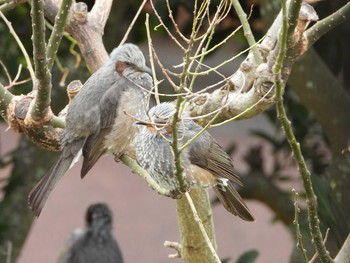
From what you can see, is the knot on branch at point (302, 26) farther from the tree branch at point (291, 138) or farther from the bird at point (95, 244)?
the bird at point (95, 244)

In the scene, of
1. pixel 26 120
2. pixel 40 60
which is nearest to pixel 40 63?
pixel 40 60

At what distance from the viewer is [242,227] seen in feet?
37.0

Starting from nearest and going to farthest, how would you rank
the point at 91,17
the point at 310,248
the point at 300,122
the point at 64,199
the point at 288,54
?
the point at 288,54
the point at 91,17
the point at 310,248
the point at 300,122
the point at 64,199

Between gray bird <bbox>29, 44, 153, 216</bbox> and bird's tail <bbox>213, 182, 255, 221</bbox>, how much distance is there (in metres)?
0.47

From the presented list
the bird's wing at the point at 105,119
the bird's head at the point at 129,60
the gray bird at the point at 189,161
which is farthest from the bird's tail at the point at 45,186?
the bird's head at the point at 129,60

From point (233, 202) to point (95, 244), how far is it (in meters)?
2.94

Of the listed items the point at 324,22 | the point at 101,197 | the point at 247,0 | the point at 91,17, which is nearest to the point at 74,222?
the point at 101,197

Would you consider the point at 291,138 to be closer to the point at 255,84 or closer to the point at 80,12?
the point at 255,84

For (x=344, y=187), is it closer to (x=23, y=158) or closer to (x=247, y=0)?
(x=247, y=0)

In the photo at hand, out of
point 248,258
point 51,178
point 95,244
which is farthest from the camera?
point 95,244

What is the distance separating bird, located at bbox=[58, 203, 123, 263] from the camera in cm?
669

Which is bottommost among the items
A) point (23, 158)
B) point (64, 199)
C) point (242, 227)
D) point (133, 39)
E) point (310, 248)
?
point (64, 199)

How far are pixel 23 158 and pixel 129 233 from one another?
509 centimetres

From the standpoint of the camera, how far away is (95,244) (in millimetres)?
6801
